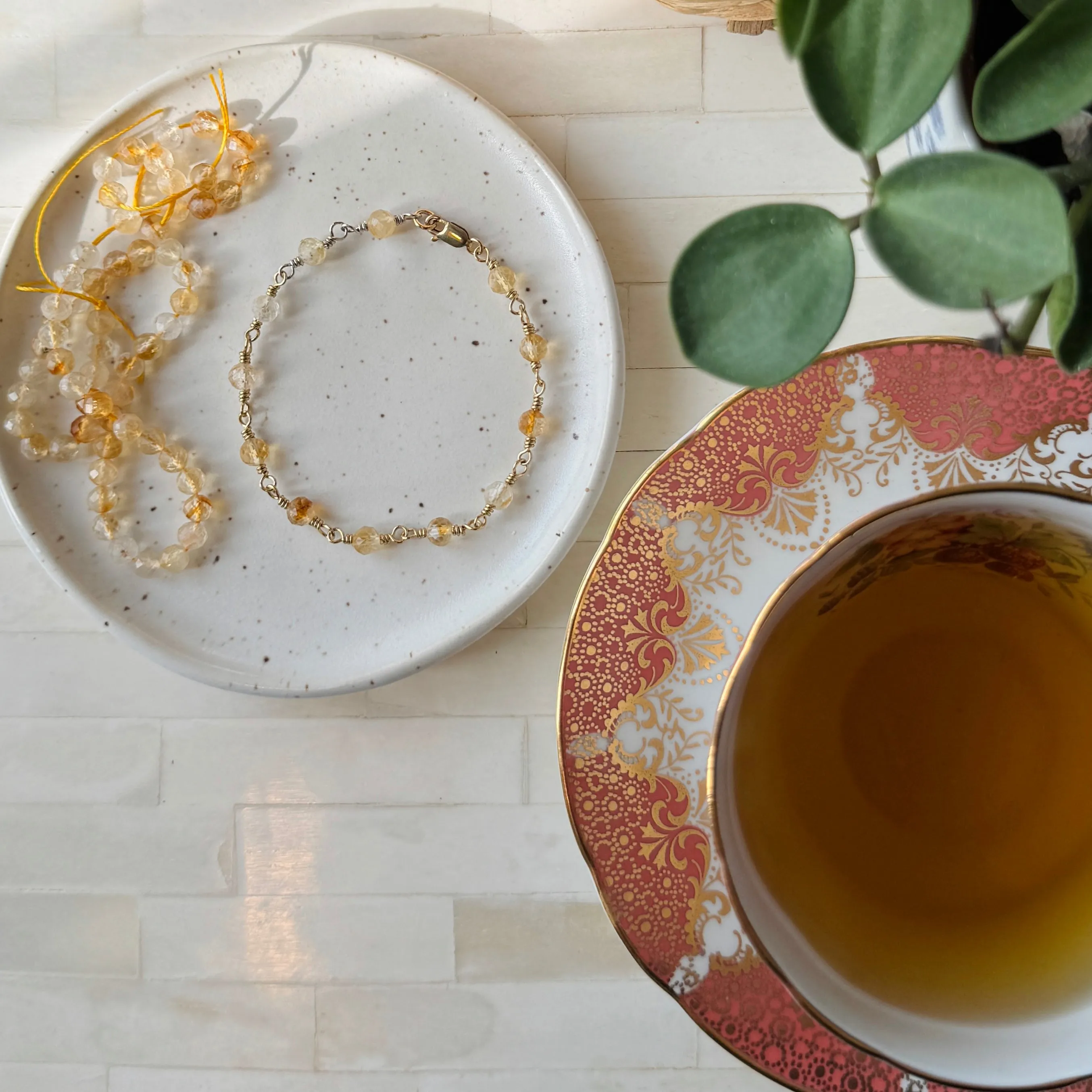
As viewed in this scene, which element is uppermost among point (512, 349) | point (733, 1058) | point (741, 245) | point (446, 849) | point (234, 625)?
point (741, 245)

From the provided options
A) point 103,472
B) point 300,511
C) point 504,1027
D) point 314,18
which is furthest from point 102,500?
point 504,1027

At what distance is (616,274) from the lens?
61 centimetres

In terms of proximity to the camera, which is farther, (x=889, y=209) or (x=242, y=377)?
(x=242, y=377)

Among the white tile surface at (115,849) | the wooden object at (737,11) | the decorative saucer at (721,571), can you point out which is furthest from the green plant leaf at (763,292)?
the white tile surface at (115,849)

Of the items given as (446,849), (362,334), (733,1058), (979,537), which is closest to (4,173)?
(362,334)

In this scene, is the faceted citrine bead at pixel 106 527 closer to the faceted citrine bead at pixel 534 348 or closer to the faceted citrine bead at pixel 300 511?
the faceted citrine bead at pixel 300 511

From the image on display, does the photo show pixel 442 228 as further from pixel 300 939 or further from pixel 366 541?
pixel 300 939

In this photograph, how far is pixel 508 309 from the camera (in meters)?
0.60

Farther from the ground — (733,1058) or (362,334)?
(362,334)

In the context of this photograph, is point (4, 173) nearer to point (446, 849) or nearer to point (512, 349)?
point (512, 349)

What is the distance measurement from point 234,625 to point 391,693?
0.37 feet

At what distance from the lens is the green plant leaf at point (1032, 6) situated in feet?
0.88

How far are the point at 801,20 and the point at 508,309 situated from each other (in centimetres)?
38

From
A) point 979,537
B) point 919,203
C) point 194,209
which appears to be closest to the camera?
point 919,203
